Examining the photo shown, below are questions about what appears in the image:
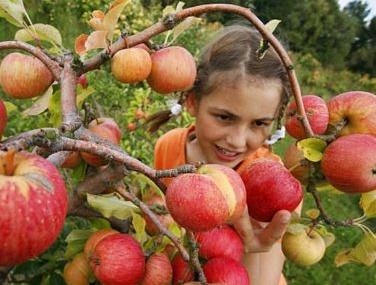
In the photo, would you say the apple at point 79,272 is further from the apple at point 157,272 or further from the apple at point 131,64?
the apple at point 131,64

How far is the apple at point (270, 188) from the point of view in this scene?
2.52ft

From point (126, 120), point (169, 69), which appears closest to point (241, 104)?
point (169, 69)

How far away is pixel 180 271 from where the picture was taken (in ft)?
2.54

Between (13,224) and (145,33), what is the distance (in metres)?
0.40

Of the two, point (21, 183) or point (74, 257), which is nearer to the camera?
point (21, 183)

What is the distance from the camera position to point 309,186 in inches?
30.5

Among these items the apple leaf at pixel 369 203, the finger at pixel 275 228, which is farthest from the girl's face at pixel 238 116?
the apple leaf at pixel 369 203

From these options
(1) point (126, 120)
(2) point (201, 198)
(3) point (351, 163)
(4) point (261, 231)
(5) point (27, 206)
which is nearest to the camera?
(5) point (27, 206)

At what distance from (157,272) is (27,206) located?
37cm

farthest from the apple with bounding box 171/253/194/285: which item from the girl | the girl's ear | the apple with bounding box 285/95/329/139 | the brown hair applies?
the girl's ear

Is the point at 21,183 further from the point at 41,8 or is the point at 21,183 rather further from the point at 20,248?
the point at 41,8

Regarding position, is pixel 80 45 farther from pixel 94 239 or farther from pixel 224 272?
pixel 224 272

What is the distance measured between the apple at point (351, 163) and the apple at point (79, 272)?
0.39 metres

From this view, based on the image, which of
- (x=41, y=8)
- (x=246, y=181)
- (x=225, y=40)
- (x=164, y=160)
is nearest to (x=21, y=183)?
(x=246, y=181)
